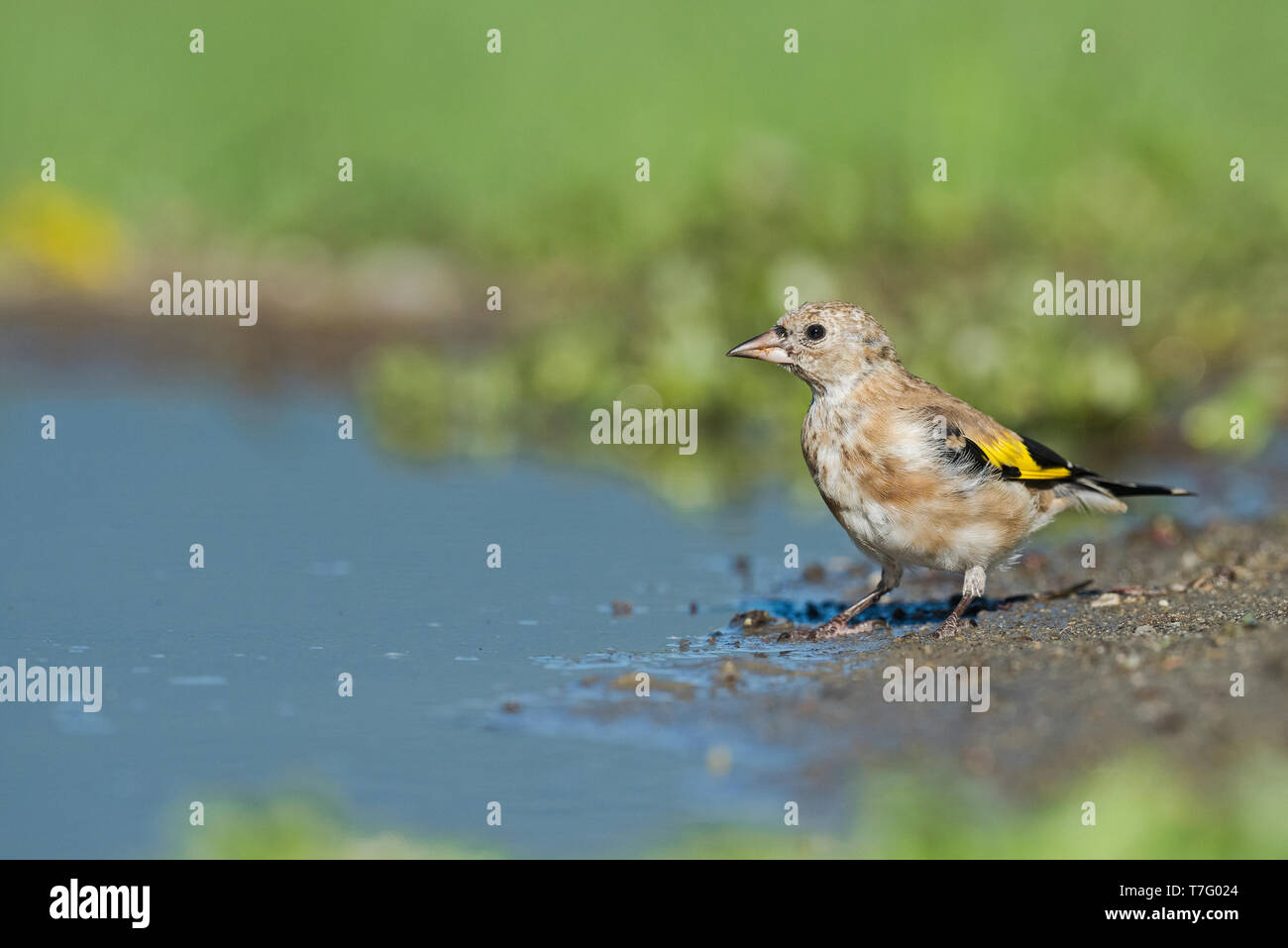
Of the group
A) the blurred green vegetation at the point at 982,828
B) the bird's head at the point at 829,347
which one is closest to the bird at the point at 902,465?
the bird's head at the point at 829,347

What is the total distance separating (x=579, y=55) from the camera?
18969mm

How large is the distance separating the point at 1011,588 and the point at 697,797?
3.39 m

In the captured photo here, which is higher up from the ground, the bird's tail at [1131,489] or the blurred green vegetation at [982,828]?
the bird's tail at [1131,489]

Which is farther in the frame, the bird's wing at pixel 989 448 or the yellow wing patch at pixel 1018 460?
the yellow wing patch at pixel 1018 460

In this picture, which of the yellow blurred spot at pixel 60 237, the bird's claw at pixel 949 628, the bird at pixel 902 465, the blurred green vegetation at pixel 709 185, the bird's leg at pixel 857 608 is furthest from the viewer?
the yellow blurred spot at pixel 60 237

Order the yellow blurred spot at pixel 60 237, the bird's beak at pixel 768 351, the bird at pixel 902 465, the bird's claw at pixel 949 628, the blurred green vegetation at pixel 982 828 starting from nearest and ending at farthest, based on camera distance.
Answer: the blurred green vegetation at pixel 982 828 → the bird's claw at pixel 949 628 → the bird at pixel 902 465 → the bird's beak at pixel 768 351 → the yellow blurred spot at pixel 60 237

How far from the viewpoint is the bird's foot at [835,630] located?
741 cm

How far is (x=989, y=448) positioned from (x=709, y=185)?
722 cm

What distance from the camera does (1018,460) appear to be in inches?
304

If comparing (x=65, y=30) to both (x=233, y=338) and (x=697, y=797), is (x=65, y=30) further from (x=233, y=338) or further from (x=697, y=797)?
(x=697, y=797)

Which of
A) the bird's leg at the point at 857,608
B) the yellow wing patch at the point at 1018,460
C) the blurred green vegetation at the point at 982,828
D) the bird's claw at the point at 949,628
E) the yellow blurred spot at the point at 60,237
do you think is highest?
the yellow blurred spot at the point at 60,237

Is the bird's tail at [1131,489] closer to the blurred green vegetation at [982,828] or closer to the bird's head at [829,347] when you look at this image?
the bird's head at [829,347]

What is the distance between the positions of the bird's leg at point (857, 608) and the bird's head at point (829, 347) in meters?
0.79

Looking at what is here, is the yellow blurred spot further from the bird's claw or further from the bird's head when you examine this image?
the bird's claw
